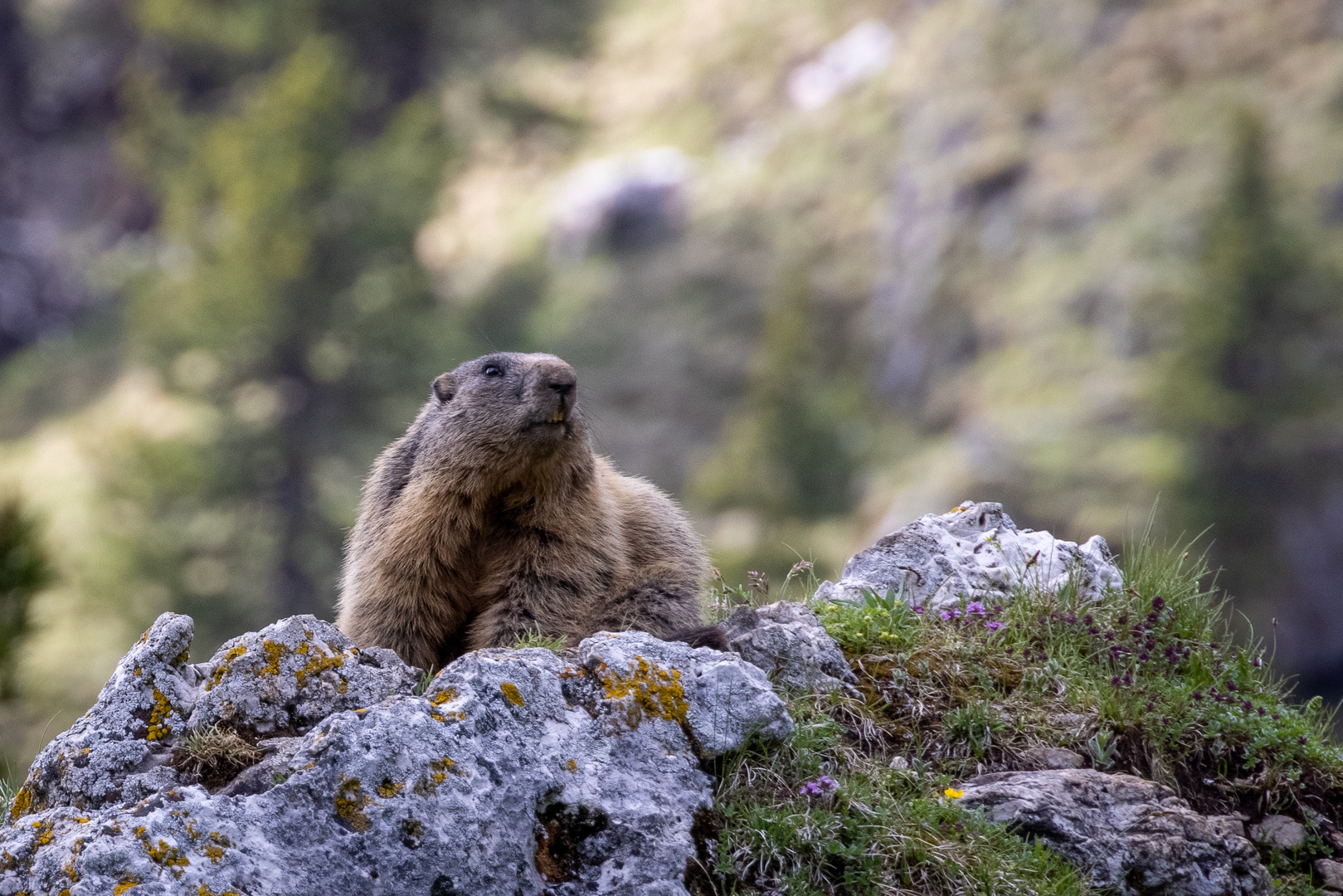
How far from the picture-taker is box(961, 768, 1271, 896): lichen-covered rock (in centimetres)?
479

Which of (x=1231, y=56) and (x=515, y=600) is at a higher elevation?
(x=1231, y=56)

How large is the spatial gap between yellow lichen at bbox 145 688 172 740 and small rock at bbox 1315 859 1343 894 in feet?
16.6

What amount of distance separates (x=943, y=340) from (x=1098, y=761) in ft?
115

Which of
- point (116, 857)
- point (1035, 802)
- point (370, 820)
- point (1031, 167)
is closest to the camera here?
point (116, 857)

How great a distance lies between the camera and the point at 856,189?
145 feet

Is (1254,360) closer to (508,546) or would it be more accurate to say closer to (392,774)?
(508,546)

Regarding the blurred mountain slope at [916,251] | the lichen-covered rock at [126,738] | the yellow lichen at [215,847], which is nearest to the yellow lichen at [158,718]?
the lichen-covered rock at [126,738]

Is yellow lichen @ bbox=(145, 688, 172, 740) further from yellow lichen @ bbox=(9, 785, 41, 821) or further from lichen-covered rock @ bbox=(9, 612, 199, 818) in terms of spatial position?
yellow lichen @ bbox=(9, 785, 41, 821)

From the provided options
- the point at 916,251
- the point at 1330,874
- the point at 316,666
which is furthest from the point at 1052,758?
the point at 916,251

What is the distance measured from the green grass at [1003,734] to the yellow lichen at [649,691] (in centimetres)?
32

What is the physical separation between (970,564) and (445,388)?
337 centimetres

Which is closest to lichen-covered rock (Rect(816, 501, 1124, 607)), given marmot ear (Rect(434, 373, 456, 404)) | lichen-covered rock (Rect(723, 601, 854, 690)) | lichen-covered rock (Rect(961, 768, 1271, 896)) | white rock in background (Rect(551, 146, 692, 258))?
lichen-covered rock (Rect(723, 601, 854, 690))

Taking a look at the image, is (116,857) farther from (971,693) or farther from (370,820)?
(971,693)

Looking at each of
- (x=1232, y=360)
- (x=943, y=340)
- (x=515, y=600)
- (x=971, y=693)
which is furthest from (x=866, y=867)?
(x=943, y=340)
